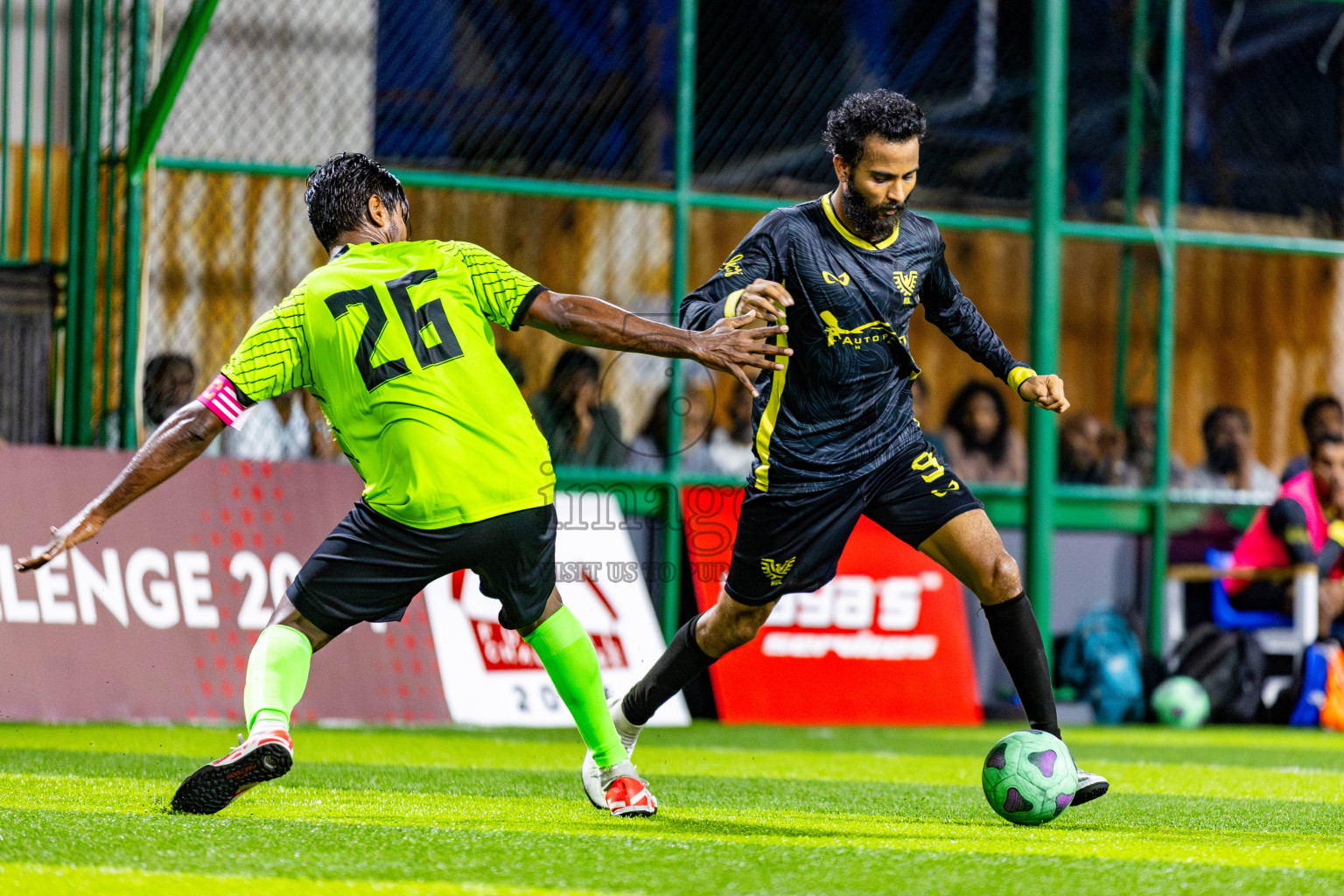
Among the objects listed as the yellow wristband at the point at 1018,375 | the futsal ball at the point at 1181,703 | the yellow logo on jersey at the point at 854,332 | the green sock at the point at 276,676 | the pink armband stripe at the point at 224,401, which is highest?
the yellow logo on jersey at the point at 854,332

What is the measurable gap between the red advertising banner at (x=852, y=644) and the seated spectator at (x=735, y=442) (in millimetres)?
343

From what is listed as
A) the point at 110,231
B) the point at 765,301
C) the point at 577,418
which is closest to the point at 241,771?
the point at 765,301

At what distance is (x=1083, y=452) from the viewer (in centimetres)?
1128

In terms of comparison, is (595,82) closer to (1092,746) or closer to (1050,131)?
(1050,131)

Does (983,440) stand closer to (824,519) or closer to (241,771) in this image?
(824,519)

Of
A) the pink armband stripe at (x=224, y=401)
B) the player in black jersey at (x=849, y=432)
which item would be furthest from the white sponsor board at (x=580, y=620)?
the pink armband stripe at (x=224, y=401)

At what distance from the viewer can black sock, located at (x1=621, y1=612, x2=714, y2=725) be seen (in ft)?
17.9

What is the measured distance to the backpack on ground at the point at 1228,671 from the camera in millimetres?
10141

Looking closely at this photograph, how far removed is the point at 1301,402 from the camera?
14.5 metres

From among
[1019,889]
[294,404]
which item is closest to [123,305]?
[294,404]

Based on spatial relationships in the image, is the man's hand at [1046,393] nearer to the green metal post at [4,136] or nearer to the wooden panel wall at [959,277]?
the wooden panel wall at [959,277]

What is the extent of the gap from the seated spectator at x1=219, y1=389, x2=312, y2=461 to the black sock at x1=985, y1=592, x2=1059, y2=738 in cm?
528

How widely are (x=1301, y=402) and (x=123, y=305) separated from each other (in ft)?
32.3

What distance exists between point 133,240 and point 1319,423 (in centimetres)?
726
